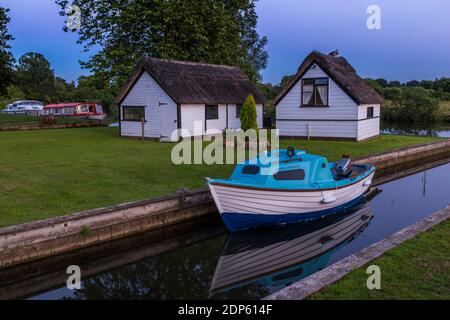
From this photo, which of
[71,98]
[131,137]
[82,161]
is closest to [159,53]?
[131,137]

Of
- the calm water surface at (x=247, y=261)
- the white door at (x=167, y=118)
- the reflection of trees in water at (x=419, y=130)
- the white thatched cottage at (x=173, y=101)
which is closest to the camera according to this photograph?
the calm water surface at (x=247, y=261)

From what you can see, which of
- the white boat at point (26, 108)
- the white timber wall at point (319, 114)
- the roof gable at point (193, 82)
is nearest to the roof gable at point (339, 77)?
the white timber wall at point (319, 114)

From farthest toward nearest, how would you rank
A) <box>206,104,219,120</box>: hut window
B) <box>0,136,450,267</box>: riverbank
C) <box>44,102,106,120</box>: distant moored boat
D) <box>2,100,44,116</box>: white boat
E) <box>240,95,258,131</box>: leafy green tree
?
<box>2,100,44,116</box>: white boat
<box>44,102,106,120</box>: distant moored boat
<box>206,104,219,120</box>: hut window
<box>240,95,258,131</box>: leafy green tree
<box>0,136,450,267</box>: riverbank

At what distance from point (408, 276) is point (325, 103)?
872 inches

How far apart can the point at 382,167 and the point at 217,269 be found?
49.3 ft

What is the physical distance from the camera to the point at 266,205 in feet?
41.0

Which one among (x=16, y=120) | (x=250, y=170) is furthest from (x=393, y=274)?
(x=16, y=120)

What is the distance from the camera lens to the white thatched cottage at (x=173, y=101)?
2711 cm

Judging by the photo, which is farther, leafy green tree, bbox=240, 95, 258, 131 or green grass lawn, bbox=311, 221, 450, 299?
leafy green tree, bbox=240, 95, 258, 131

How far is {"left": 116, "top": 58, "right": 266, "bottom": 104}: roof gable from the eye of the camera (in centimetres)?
2722

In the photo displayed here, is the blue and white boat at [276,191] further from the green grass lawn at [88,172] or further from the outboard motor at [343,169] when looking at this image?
the green grass lawn at [88,172]

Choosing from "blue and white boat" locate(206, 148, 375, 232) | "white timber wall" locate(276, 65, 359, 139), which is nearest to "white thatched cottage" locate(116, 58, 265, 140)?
"white timber wall" locate(276, 65, 359, 139)

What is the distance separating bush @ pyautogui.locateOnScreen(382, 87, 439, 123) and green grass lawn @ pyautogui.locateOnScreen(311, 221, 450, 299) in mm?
58525

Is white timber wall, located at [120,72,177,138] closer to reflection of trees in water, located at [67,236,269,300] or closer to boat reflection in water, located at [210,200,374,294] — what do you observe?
boat reflection in water, located at [210,200,374,294]
